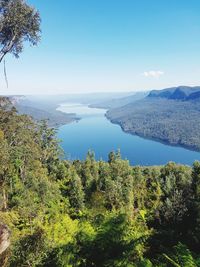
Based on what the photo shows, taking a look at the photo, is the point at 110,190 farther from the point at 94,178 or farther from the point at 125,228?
Answer: the point at 125,228

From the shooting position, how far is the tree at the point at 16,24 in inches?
610

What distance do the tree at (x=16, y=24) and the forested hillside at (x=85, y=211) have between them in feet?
29.4

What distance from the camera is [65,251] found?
10.5 meters

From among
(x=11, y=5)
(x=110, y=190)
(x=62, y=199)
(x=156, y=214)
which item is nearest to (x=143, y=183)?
(x=110, y=190)

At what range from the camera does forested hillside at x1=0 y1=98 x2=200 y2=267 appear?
10.4 m

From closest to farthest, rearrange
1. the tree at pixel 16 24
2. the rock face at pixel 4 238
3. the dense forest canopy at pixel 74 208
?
1. the rock face at pixel 4 238
2. the dense forest canopy at pixel 74 208
3. the tree at pixel 16 24

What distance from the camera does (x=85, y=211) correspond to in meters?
27.1

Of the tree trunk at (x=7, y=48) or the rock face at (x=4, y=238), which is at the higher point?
the tree trunk at (x=7, y=48)

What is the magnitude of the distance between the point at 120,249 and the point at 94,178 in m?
41.0

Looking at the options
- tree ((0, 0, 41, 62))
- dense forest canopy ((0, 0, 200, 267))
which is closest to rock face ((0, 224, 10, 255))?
dense forest canopy ((0, 0, 200, 267))

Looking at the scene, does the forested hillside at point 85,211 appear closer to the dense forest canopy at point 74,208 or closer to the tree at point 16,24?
the dense forest canopy at point 74,208

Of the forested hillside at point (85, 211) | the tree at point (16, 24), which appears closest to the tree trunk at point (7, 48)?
the tree at point (16, 24)

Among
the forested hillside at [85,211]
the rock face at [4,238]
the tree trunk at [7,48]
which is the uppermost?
the tree trunk at [7,48]

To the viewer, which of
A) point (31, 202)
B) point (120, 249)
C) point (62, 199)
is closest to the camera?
point (120, 249)
